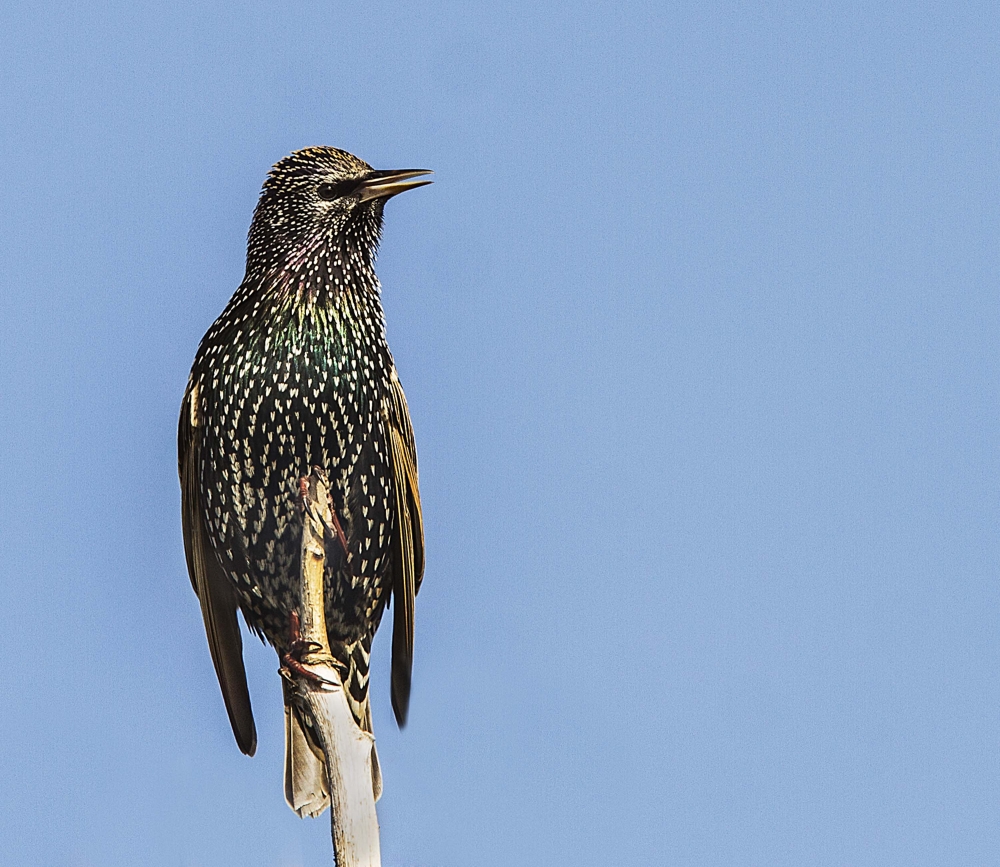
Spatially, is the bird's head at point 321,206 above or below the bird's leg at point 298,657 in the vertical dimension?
above

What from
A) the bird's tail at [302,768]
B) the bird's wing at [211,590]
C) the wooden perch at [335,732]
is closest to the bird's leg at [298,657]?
the wooden perch at [335,732]

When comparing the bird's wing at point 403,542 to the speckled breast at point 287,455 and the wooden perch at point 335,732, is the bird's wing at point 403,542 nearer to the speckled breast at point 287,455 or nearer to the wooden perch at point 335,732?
the speckled breast at point 287,455

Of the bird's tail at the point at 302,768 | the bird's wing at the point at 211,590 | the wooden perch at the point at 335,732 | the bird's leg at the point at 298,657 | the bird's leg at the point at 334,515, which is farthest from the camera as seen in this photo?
the bird's wing at the point at 211,590

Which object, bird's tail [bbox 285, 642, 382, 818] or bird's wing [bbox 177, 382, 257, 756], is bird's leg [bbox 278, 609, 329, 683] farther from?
bird's wing [bbox 177, 382, 257, 756]

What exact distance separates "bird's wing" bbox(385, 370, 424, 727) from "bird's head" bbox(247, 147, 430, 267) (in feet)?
2.09

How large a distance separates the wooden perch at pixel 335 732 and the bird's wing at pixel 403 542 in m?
0.50

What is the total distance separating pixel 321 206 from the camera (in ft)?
18.6

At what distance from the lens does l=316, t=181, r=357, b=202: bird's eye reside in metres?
5.65

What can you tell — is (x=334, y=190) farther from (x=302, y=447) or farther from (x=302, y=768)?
(x=302, y=768)

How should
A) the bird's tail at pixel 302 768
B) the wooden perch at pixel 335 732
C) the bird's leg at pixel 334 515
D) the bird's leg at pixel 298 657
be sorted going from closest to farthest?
the wooden perch at pixel 335 732, the bird's leg at pixel 298 657, the bird's leg at pixel 334 515, the bird's tail at pixel 302 768

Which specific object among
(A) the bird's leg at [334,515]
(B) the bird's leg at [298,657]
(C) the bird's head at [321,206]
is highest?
(C) the bird's head at [321,206]

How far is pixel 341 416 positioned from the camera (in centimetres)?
539

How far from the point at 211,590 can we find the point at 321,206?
1692 mm

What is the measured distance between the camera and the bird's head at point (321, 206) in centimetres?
563
